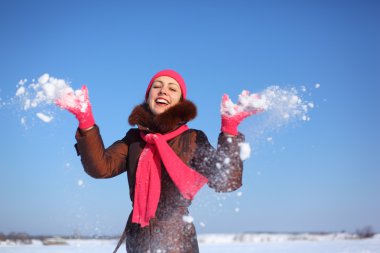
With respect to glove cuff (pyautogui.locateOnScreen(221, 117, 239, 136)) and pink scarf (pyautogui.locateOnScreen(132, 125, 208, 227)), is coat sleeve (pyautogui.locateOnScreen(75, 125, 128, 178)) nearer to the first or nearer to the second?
pink scarf (pyautogui.locateOnScreen(132, 125, 208, 227))

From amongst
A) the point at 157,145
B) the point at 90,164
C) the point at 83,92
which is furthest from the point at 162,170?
the point at 83,92

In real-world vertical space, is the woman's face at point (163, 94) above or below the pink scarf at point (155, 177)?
above

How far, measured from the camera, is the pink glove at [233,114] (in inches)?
104

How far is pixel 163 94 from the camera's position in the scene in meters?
3.07

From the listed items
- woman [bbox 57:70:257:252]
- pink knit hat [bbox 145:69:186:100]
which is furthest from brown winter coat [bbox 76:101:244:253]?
pink knit hat [bbox 145:69:186:100]

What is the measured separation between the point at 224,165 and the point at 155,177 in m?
0.43

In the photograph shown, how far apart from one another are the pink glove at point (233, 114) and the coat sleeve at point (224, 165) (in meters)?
0.05

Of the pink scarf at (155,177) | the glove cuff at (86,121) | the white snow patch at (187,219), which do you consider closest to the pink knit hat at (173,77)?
the pink scarf at (155,177)

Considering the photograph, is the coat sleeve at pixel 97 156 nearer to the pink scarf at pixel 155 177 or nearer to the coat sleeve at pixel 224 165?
the pink scarf at pixel 155 177

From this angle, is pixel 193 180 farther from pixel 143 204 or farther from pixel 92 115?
pixel 92 115

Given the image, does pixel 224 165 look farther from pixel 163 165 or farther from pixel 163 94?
pixel 163 94

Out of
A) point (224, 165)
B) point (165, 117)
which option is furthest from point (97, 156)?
point (224, 165)

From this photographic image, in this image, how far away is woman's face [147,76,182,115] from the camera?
9.93ft

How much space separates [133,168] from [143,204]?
31 centimetres
